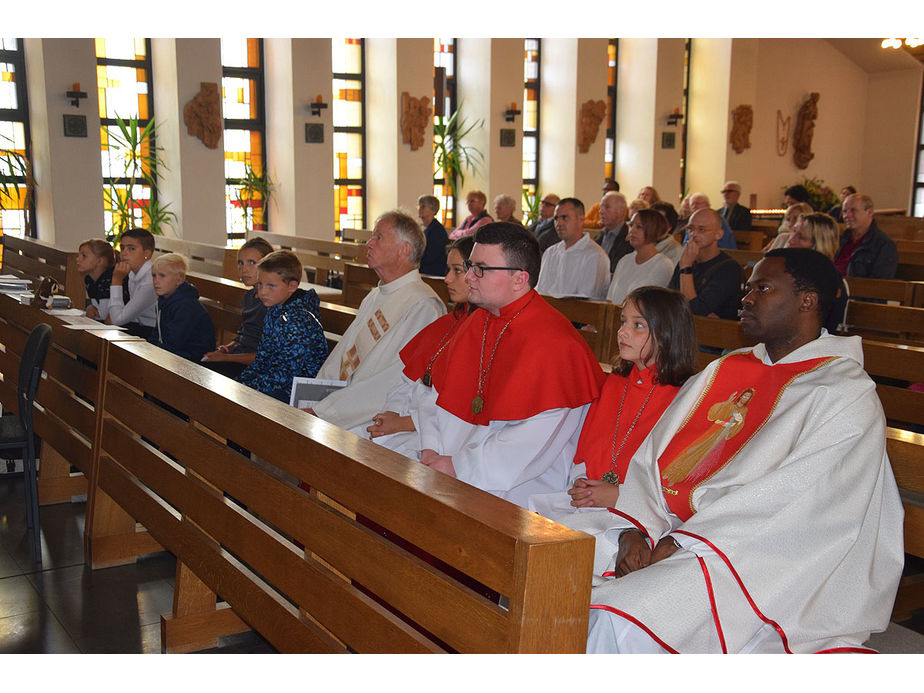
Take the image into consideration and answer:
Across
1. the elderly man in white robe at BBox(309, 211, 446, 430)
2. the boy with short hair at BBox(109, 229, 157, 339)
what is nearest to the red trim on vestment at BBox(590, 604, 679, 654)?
the elderly man in white robe at BBox(309, 211, 446, 430)

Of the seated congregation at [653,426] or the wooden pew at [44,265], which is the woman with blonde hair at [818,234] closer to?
the seated congregation at [653,426]

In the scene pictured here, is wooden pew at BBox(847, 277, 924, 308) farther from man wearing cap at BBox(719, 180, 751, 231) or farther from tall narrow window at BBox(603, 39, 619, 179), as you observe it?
tall narrow window at BBox(603, 39, 619, 179)

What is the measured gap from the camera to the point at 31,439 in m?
4.00

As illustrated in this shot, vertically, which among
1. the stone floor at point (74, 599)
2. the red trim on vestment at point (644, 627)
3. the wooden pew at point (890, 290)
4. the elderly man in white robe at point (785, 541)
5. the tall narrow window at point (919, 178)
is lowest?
the stone floor at point (74, 599)

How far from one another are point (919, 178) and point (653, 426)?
20.0 metres

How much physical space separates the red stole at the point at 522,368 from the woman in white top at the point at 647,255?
11.9 feet

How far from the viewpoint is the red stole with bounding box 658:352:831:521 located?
2.78 m

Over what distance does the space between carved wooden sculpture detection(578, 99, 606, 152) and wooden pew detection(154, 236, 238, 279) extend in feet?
25.5

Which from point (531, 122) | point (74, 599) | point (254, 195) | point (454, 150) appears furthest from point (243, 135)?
point (74, 599)

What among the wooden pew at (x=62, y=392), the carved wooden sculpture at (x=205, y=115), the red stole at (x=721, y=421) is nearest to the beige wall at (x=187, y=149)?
the carved wooden sculpture at (x=205, y=115)

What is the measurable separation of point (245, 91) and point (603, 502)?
11.8 metres

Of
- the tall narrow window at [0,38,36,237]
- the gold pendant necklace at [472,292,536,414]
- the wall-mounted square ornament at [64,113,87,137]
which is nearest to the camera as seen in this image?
the gold pendant necklace at [472,292,536,414]

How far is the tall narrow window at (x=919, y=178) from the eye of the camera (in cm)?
2031
